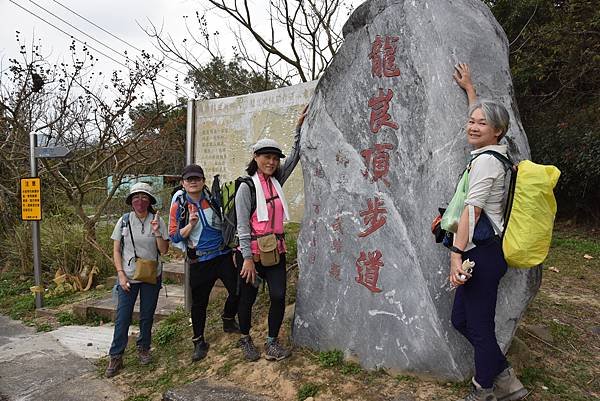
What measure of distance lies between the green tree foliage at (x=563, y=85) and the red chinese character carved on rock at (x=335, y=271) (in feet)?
22.8

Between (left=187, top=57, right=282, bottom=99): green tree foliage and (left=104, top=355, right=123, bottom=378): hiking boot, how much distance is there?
25.6 ft

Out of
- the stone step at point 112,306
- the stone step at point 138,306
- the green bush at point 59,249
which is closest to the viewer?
the stone step at point 138,306

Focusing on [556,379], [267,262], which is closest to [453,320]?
[556,379]

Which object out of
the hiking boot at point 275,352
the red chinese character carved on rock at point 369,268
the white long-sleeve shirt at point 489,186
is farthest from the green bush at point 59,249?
the white long-sleeve shirt at point 489,186

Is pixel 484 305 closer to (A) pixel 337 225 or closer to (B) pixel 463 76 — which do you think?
(A) pixel 337 225

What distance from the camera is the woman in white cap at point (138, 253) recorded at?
3678 millimetres

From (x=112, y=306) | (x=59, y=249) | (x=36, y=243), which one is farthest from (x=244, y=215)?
(x=59, y=249)

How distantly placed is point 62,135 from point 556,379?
9.00m

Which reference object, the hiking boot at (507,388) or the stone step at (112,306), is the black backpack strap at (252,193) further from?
the stone step at (112,306)

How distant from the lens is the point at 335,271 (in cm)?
334

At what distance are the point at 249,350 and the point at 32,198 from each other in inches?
177

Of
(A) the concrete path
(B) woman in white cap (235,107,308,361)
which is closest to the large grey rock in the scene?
(B) woman in white cap (235,107,308,361)

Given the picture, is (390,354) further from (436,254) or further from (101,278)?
(101,278)

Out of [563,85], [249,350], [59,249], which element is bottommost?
[249,350]
